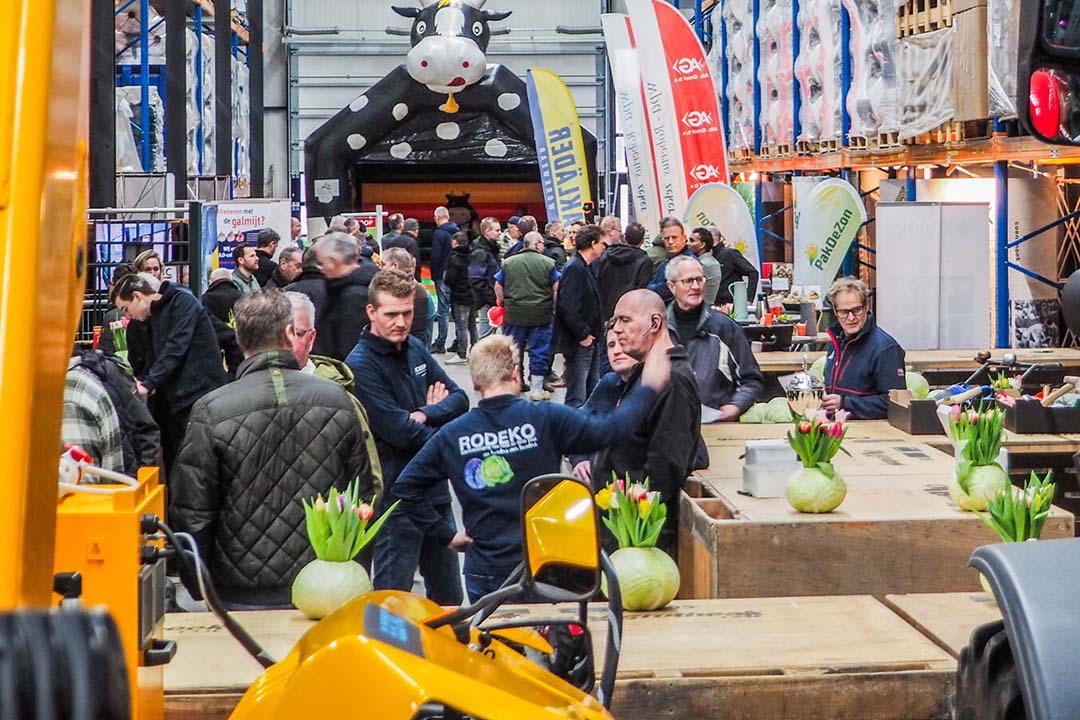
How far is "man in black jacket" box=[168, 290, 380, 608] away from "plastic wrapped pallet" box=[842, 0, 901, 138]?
34.3 feet

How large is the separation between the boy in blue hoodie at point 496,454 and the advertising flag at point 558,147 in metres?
16.1

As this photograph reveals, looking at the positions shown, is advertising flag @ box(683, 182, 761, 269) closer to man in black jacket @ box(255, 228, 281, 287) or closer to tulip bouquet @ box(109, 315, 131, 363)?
man in black jacket @ box(255, 228, 281, 287)

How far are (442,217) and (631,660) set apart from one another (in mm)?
17430

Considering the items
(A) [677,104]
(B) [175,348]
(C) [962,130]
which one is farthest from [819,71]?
(B) [175,348]

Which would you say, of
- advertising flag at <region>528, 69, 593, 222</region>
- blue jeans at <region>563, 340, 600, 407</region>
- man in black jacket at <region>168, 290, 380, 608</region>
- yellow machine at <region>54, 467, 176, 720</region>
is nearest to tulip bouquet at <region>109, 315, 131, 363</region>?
man in black jacket at <region>168, 290, 380, 608</region>

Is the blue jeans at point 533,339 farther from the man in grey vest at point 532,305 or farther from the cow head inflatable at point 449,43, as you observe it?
the cow head inflatable at point 449,43

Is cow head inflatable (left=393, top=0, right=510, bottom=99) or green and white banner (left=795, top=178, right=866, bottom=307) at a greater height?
cow head inflatable (left=393, top=0, right=510, bottom=99)

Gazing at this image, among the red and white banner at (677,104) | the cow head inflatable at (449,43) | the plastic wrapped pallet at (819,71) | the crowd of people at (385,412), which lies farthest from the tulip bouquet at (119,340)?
the cow head inflatable at (449,43)

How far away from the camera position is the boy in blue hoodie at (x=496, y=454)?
486cm

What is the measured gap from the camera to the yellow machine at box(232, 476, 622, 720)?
5.63 feet

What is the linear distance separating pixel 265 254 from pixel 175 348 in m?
4.05

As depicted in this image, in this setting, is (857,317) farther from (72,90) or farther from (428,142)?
(428,142)

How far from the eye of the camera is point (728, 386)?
7691mm

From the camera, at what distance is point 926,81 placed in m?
13.3
